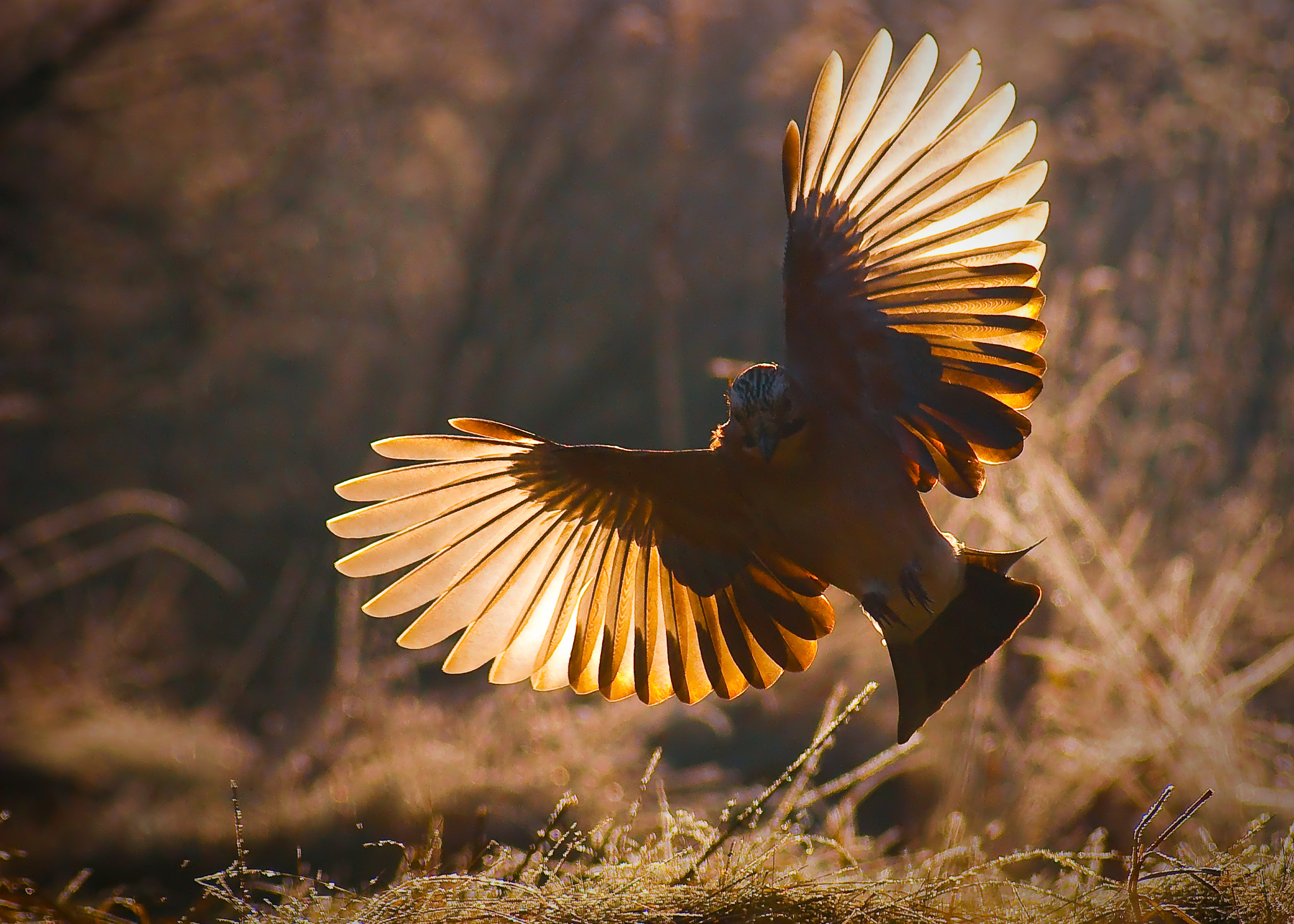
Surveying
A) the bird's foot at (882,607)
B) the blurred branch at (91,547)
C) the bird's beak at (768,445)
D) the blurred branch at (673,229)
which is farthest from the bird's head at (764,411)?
the blurred branch at (673,229)

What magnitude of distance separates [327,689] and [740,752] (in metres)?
2.39

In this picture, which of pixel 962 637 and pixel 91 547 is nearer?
pixel 962 637

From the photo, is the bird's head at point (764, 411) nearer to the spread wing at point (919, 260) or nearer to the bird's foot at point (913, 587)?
the spread wing at point (919, 260)

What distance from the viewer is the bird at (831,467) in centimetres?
119

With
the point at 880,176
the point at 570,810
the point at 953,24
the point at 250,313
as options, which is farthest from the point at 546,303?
the point at 880,176

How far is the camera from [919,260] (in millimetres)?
1271

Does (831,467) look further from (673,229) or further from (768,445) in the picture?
(673,229)

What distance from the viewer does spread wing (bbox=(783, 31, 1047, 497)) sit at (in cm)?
117

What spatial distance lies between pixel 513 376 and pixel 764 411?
16.6 feet

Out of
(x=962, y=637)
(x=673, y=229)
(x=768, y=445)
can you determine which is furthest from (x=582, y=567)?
(x=673, y=229)

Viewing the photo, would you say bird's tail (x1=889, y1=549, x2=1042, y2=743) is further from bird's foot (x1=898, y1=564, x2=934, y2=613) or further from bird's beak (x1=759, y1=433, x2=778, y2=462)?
bird's beak (x1=759, y1=433, x2=778, y2=462)

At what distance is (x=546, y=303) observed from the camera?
6.25 metres

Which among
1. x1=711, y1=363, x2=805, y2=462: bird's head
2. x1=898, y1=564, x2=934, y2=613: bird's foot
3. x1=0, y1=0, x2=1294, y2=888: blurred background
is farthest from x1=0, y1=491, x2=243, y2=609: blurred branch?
x1=898, y1=564, x2=934, y2=613: bird's foot

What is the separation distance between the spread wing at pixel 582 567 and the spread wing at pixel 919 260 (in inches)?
9.3
